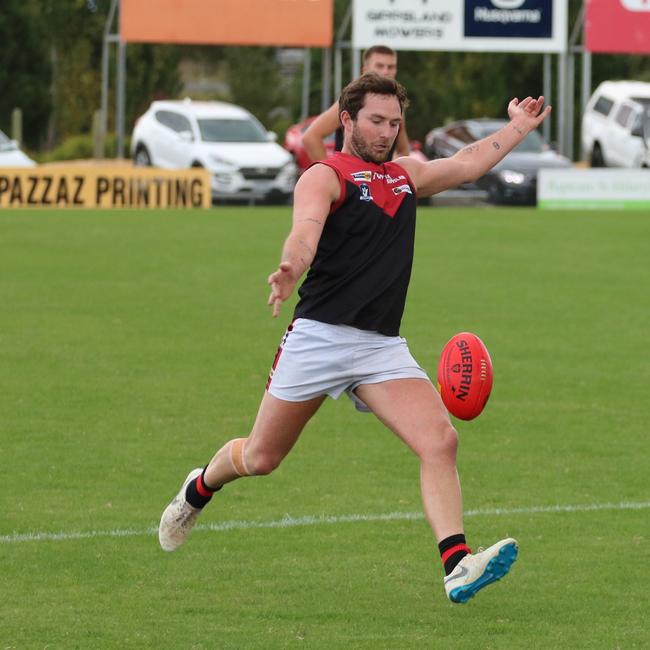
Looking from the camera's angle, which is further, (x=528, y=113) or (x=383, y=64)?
(x=383, y=64)

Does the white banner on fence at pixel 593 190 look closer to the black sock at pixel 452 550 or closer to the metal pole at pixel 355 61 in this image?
the metal pole at pixel 355 61

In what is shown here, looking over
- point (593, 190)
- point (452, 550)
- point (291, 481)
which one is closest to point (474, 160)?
point (452, 550)

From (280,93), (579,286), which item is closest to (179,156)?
(579,286)

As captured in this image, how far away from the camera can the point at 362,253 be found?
6.68 metres

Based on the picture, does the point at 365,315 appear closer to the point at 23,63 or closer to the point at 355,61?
the point at 355,61

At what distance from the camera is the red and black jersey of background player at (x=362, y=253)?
21.9 feet

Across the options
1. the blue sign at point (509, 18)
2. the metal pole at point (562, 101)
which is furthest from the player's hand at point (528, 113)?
the metal pole at point (562, 101)

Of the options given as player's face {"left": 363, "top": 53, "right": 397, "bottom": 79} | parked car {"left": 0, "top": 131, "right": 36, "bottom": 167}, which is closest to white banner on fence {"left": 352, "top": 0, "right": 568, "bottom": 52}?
parked car {"left": 0, "top": 131, "right": 36, "bottom": 167}

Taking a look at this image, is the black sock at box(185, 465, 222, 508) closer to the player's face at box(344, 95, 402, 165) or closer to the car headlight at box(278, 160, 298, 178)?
the player's face at box(344, 95, 402, 165)

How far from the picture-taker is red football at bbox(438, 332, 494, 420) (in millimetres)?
7230

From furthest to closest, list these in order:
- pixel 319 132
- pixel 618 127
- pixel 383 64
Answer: pixel 618 127 → pixel 319 132 → pixel 383 64

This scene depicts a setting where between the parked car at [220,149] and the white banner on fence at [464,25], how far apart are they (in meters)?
3.95

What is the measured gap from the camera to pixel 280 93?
68.6 metres

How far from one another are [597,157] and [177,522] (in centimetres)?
3597
